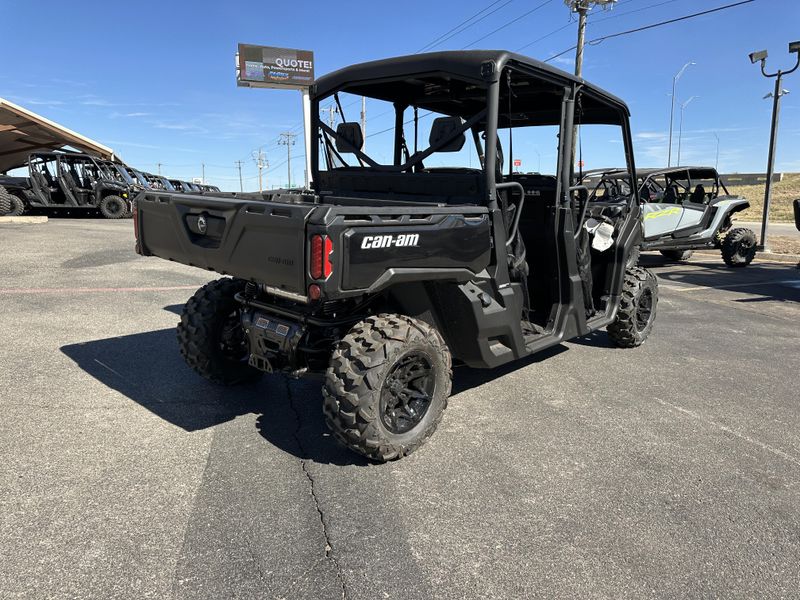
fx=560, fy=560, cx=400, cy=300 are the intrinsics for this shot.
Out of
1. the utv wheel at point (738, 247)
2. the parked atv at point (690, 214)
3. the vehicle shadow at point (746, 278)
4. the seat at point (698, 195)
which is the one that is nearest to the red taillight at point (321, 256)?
the vehicle shadow at point (746, 278)

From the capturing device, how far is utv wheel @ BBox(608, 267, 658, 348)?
17.9ft

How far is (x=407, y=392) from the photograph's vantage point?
3.32 metres

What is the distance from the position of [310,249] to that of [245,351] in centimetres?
→ 195

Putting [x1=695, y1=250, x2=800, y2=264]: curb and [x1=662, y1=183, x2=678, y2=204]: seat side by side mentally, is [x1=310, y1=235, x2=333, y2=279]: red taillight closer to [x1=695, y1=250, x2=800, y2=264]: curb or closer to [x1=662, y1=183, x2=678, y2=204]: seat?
[x1=662, y1=183, x2=678, y2=204]: seat

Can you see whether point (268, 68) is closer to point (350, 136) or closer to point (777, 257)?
point (777, 257)

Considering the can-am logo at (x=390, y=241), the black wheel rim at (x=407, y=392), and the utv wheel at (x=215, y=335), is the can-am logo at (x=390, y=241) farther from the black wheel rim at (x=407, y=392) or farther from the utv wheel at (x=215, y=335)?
the utv wheel at (x=215, y=335)

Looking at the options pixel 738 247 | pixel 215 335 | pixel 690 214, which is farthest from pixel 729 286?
pixel 215 335

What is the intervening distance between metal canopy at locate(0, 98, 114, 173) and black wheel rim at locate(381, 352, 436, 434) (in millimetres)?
20882

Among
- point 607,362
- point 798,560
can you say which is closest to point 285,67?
point 607,362

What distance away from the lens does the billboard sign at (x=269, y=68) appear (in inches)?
1631

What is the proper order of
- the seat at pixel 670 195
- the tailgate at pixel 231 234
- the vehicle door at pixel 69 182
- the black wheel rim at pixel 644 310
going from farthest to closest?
the vehicle door at pixel 69 182 < the seat at pixel 670 195 < the black wheel rim at pixel 644 310 < the tailgate at pixel 231 234

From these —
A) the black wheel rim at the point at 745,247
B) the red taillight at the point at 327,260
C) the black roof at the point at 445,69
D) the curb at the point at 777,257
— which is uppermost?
the black roof at the point at 445,69

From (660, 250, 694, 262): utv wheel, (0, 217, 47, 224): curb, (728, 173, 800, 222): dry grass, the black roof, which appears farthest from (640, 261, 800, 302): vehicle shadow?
(728, 173, 800, 222): dry grass

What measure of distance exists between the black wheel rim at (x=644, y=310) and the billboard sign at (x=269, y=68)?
39559 millimetres
